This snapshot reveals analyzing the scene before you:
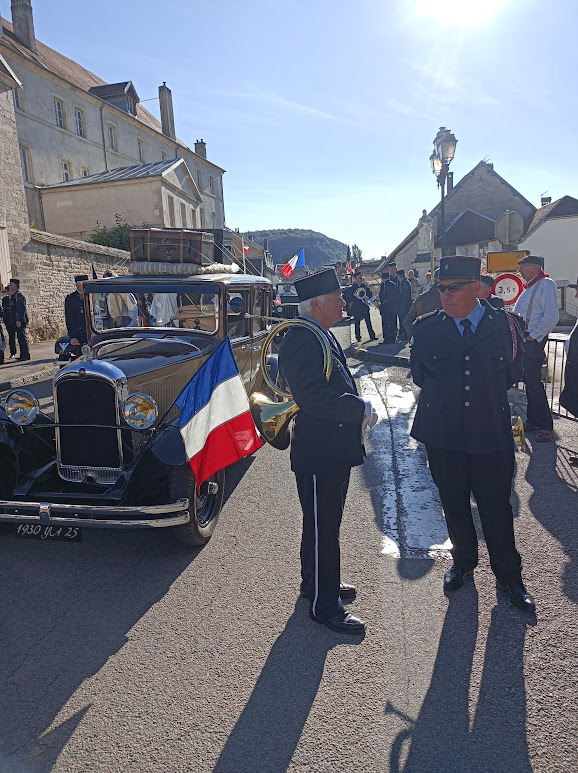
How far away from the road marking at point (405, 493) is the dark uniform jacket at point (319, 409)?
4.23 ft

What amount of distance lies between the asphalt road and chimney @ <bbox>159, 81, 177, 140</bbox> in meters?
48.4

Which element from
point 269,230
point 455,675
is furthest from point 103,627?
point 269,230

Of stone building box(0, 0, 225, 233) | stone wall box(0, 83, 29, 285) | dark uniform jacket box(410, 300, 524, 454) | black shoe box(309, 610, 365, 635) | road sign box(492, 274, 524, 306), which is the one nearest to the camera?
black shoe box(309, 610, 365, 635)

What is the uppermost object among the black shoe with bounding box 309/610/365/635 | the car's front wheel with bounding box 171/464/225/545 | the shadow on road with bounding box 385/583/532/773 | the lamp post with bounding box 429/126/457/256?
the lamp post with bounding box 429/126/457/256

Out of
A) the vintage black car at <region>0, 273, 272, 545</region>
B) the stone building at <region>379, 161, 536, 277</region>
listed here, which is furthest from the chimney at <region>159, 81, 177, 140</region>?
the vintage black car at <region>0, 273, 272, 545</region>

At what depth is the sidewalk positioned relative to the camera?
10.3 metres

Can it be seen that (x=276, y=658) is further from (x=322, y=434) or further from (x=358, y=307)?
(x=358, y=307)

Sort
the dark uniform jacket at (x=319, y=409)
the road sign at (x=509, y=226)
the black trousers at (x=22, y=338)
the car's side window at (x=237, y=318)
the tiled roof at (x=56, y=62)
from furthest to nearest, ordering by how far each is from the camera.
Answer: the tiled roof at (x=56, y=62) → the black trousers at (x=22, y=338) → the road sign at (x=509, y=226) → the car's side window at (x=237, y=318) → the dark uniform jacket at (x=319, y=409)

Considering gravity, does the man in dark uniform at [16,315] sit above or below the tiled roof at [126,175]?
below

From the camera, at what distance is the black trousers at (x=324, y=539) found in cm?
299

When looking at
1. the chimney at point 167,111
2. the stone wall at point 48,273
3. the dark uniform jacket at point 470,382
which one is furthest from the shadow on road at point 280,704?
the chimney at point 167,111

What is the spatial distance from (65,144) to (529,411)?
33536mm

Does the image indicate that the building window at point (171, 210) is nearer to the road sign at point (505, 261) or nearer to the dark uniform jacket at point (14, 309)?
the dark uniform jacket at point (14, 309)

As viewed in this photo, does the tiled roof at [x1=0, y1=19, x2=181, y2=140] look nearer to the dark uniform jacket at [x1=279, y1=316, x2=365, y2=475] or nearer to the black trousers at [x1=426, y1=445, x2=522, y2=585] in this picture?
the dark uniform jacket at [x1=279, y1=316, x2=365, y2=475]
